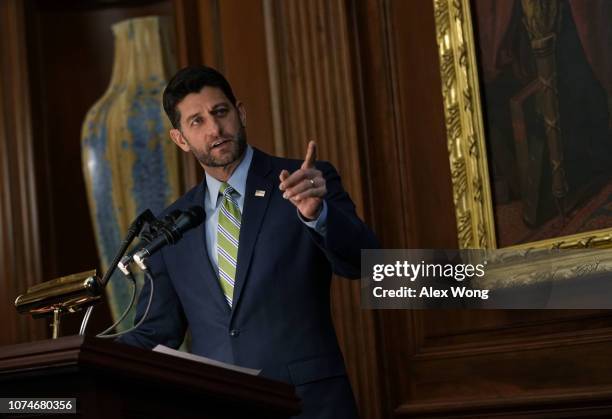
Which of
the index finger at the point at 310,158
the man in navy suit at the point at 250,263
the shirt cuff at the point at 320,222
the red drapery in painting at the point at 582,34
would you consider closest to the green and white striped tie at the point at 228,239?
the man in navy suit at the point at 250,263

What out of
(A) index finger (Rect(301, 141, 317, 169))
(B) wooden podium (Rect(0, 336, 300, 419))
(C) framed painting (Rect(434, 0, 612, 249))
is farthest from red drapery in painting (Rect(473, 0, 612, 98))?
(B) wooden podium (Rect(0, 336, 300, 419))

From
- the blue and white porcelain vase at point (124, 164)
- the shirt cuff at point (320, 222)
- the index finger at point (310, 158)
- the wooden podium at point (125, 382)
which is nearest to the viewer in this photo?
the wooden podium at point (125, 382)

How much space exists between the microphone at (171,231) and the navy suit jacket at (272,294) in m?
0.33

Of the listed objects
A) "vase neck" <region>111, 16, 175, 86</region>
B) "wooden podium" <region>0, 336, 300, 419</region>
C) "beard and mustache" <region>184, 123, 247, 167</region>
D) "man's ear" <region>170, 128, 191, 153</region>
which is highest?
Result: "vase neck" <region>111, 16, 175, 86</region>

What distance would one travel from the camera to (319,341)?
2891 mm

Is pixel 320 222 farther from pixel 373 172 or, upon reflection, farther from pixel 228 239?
pixel 373 172

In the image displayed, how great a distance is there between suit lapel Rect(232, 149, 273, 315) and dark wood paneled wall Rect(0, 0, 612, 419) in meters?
1.04

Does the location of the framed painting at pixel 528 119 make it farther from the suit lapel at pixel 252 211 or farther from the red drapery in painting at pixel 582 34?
the suit lapel at pixel 252 211

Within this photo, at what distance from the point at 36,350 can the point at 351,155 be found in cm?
224

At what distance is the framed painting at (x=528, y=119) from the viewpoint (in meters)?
3.54

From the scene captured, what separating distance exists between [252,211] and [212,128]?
27cm

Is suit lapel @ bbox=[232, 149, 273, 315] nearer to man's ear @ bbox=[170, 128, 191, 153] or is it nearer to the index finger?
man's ear @ bbox=[170, 128, 191, 153]

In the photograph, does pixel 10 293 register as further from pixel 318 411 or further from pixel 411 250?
pixel 318 411

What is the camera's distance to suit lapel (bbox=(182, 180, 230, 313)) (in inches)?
116
